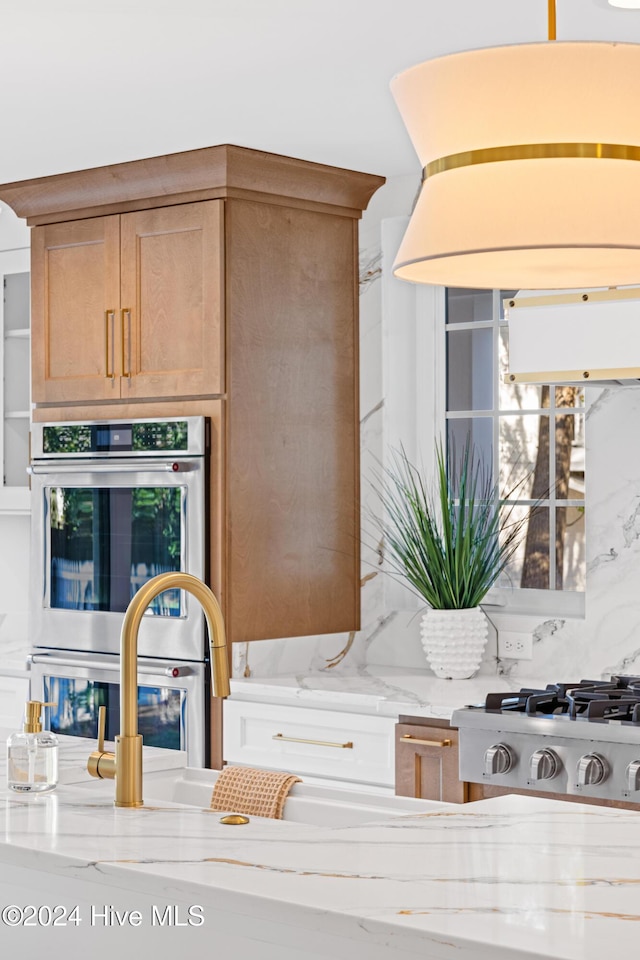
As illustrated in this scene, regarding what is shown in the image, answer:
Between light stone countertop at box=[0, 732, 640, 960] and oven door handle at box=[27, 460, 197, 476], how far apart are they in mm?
2125

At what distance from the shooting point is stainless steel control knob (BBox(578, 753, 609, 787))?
297cm

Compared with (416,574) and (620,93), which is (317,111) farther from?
(620,93)

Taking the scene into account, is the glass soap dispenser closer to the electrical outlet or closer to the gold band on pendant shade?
the gold band on pendant shade

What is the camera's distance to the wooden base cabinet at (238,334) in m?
3.96

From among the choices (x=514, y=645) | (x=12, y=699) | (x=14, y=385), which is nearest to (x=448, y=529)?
(x=514, y=645)

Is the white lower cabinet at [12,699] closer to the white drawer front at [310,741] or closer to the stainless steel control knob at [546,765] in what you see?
the white drawer front at [310,741]

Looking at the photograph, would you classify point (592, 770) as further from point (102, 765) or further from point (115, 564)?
point (115, 564)

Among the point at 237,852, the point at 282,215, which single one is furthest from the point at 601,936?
the point at 282,215

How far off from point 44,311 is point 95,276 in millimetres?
259

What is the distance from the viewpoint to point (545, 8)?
276 centimetres

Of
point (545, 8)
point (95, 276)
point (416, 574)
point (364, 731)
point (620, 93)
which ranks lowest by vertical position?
point (364, 731)

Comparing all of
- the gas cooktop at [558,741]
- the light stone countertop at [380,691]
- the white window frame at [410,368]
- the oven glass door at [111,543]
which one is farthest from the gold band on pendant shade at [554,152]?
the white window frame at [410,368]

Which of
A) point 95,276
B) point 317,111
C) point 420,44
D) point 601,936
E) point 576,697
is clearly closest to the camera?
point 601,936

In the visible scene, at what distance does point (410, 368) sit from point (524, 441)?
1.48 feet
